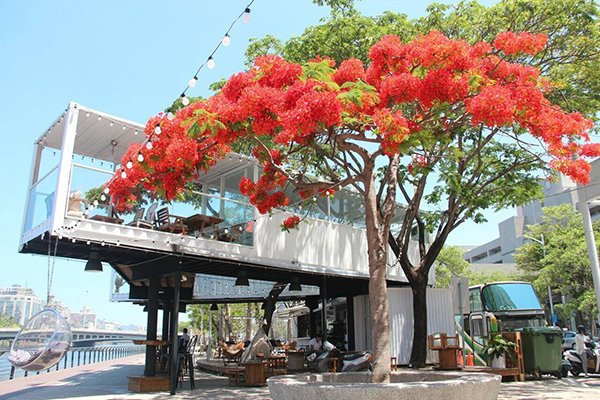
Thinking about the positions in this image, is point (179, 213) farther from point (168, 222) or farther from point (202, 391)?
point (202, 391)

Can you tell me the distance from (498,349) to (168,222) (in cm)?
877

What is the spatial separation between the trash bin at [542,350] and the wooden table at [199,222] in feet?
28.1

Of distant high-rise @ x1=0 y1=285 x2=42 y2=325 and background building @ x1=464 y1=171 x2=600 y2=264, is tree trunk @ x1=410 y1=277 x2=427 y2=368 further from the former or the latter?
background building @ x1=464 y1=171 x2=600 y2=264

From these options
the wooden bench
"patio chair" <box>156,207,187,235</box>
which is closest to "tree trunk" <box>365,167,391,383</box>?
"patio chair" <box>156,207,187,235</box>

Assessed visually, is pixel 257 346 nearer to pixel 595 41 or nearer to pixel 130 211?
pixel 130 211

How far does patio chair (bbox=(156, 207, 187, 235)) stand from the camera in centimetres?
1158

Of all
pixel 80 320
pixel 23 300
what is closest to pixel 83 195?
pixel 80 320

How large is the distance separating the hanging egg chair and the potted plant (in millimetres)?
9770

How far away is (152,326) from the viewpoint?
495 inches

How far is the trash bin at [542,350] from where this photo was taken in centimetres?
1238

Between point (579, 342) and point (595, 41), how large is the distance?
7858mm

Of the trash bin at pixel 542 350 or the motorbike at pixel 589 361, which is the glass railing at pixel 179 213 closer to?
the trash bin at pixel 542 350

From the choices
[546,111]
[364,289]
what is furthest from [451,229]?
[546,111]

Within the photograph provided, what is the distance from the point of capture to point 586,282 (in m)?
36.6
